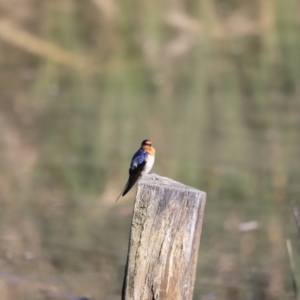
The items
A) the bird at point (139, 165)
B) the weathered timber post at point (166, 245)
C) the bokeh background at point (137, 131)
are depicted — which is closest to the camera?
the weathered timber post at point (166, 245)

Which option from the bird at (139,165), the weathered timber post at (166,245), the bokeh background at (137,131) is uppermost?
the bokeh background at (137,131)

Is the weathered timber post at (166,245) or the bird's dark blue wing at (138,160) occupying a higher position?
the bird's dark blue wing at (138,160)

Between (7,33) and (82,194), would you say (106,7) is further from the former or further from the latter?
(82,194)

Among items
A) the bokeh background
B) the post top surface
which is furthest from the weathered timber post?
the bokeh background

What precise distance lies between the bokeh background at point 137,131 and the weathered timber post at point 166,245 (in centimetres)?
186

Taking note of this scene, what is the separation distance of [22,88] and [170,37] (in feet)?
13.4

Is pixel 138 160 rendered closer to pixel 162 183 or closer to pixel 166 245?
pixel 162 183

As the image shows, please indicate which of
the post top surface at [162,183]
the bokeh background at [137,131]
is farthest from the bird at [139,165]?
the bokeh background at [137,131]

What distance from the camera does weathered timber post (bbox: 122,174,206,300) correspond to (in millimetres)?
2414

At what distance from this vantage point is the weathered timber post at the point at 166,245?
2.41 metres

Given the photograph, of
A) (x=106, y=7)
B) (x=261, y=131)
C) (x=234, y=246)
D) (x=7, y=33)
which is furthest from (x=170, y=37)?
(x=234, y=246)

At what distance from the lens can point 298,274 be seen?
14.8 ft

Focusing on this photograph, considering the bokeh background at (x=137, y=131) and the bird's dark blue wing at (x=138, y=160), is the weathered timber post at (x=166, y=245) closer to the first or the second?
the bird's dark blue wing at (x=138, y=160)

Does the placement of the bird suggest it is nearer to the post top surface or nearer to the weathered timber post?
the post top surface
